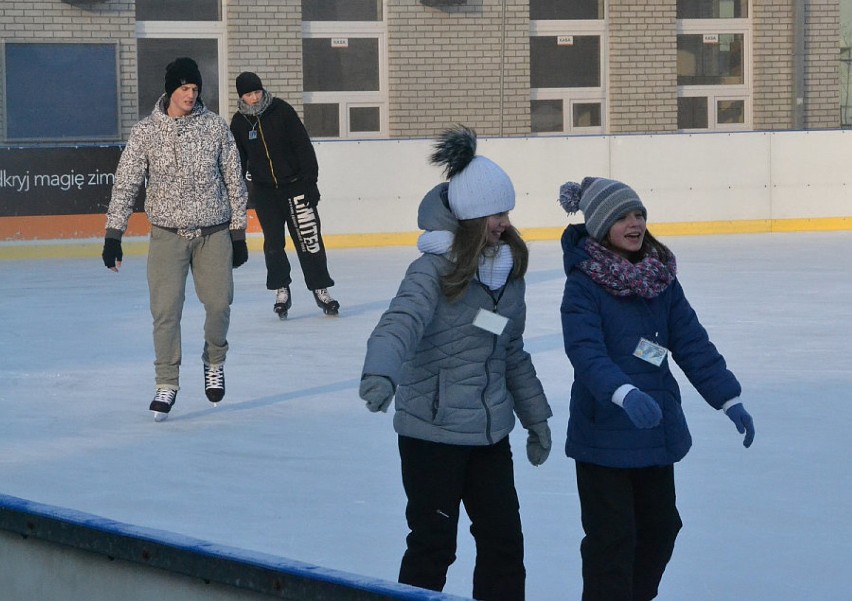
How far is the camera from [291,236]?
835 centimetres

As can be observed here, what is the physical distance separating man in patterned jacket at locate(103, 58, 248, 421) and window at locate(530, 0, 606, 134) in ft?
40.3

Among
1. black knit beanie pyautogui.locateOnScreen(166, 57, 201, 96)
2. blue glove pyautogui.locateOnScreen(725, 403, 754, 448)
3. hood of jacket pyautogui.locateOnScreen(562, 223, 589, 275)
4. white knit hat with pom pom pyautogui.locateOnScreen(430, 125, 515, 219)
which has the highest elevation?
black knit beanie pyautogui.locateOnScreen(166, 57, 201, 96)

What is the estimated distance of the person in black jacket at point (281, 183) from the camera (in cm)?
811

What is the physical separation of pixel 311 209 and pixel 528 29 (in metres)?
9.30

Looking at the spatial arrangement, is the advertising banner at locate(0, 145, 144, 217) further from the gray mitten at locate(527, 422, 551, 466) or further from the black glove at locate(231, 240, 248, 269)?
the gray mitten at locate(527, 422, 551, 466)

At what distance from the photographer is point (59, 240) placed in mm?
11961

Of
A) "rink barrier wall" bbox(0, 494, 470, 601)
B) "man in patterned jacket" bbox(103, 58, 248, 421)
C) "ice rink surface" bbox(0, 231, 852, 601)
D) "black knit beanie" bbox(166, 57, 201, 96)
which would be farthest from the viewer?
"man in patterned jacket" bbox(103, 58, 248, 421)

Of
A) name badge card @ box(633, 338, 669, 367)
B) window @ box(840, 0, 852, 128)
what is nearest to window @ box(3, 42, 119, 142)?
window @ box(840, 0, 852, 128)

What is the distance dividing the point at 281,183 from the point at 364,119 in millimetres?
8735

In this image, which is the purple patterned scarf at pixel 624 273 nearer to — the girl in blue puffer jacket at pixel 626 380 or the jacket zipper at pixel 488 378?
the girl in blue puffer jacket at pixel 626 380

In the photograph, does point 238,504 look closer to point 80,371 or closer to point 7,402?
point 7,402

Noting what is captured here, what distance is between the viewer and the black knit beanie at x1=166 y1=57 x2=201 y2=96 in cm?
506

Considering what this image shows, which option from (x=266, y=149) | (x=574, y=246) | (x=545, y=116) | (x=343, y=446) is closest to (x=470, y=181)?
(x=574, y=246)

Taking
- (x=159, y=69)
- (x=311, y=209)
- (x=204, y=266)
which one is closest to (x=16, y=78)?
(x=159, y=69)
